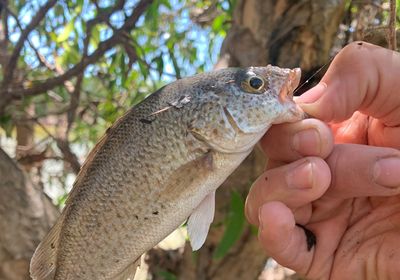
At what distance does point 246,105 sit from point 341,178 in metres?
0.32

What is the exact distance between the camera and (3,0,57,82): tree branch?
285 cm

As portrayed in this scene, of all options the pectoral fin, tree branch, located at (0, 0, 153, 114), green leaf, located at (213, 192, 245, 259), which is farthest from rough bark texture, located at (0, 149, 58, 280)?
the pectoral fin

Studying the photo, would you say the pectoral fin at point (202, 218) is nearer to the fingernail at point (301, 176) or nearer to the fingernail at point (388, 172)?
the fingernail at point (301, 176)

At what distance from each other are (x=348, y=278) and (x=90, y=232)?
769mm

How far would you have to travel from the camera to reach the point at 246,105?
152 centimetres

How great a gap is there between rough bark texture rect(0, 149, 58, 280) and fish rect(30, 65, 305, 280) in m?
0.84

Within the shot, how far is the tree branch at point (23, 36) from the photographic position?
9.34ft

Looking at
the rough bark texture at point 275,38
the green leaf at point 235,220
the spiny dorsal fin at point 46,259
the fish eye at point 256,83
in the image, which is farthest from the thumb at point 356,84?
the rough bark texture at point 275,38

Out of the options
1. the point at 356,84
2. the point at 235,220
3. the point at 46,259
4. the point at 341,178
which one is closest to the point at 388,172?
the point at 341,178

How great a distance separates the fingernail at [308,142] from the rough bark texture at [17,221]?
141 cm

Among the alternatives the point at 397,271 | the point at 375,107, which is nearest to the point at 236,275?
the point at 397,271

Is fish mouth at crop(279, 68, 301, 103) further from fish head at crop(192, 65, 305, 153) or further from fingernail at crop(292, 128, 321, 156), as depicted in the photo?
fingernail at crop(292, 128, 321, 156)

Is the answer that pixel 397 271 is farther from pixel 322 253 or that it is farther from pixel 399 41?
pixel 399 41

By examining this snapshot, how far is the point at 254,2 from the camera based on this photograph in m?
2.77
